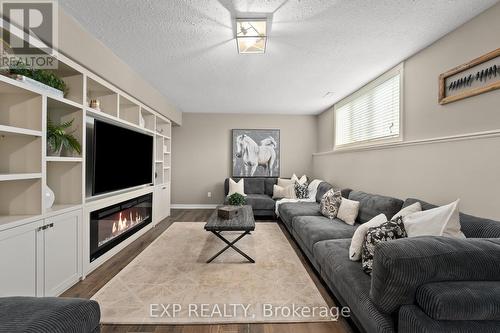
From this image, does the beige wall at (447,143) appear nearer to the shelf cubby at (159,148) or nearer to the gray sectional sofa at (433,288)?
the gray sectional sofa at (433,288)

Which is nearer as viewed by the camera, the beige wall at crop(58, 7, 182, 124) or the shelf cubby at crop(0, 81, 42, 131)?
the shelf cubby at crop(0, 81, 42, 131)

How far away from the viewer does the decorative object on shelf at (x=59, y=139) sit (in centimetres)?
212

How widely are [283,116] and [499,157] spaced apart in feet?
15.2

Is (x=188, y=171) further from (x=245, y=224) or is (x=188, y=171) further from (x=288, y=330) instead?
(x=288, y=330)

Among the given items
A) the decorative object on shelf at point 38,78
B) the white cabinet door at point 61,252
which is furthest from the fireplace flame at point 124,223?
the decorative object on shelf at point 38,78

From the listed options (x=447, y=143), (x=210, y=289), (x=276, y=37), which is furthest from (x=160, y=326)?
(x=447, y=143)

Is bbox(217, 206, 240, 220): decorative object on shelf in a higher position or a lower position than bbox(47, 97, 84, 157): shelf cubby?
lower

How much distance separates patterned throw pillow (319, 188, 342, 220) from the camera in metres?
3.20

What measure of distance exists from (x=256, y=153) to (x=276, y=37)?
12.2ft

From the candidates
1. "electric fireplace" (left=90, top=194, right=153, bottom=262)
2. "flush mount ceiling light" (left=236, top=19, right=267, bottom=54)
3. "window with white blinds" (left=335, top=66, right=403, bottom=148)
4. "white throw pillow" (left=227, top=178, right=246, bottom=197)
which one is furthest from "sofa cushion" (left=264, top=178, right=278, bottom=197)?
"flush mount ceiling light" (left=236, top=19, right=267, bottom=54)

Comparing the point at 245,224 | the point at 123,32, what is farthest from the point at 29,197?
the point at 245,224

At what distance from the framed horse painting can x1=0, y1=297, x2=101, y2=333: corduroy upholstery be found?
4.77 m

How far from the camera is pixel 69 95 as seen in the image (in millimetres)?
2365

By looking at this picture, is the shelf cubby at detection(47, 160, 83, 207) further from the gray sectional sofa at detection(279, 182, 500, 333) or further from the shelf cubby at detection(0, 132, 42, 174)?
the gray sectional sofa at detection(279, 182, 500, 333)
